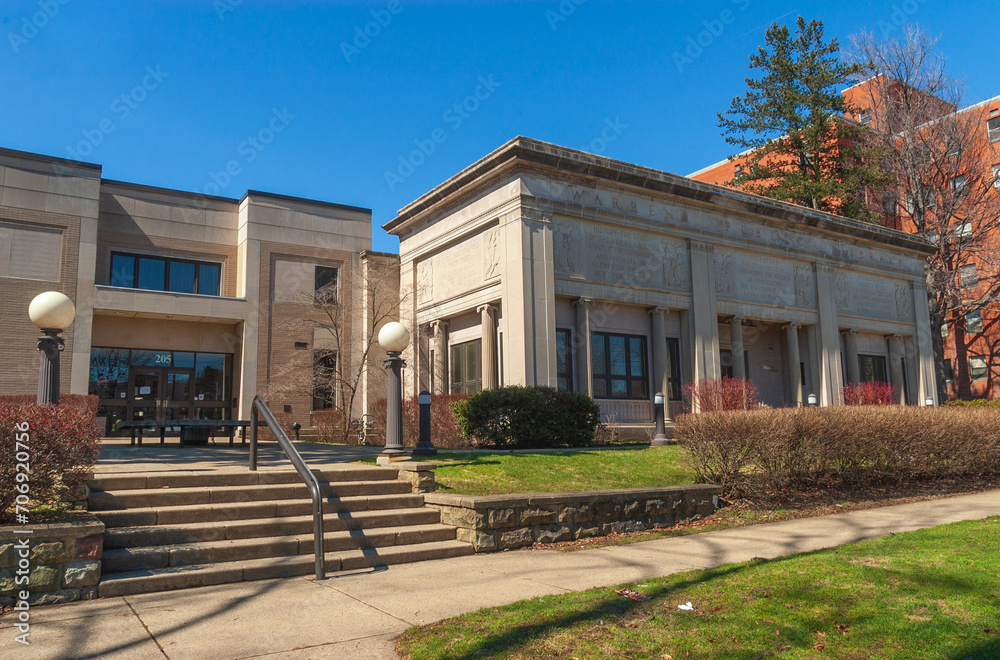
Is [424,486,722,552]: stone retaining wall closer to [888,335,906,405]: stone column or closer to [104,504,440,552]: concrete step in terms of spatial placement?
[104,504,440,552]: concrete step

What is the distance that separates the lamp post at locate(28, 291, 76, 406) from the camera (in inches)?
329

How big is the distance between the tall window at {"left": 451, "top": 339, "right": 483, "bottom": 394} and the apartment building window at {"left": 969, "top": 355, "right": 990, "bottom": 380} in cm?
3236

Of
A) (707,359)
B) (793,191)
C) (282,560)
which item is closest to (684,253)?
(707,359)

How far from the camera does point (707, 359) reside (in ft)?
75.4

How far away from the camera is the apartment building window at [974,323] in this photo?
38531 millimetres

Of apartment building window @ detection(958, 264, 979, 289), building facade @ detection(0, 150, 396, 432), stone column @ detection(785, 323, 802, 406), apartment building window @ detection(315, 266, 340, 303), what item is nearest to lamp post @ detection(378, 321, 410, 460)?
building facade @ detection(0, 150, 396, 432)

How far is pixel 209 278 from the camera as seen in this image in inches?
1094

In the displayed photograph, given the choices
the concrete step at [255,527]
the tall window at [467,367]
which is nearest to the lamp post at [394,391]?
the concrete step at [255,527]

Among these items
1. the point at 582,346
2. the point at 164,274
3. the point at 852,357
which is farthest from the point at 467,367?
the point at 852,357

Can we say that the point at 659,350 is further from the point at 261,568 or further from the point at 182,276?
the point at 182,276

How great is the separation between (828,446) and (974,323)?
35.0 metres

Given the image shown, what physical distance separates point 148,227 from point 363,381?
10236 mm

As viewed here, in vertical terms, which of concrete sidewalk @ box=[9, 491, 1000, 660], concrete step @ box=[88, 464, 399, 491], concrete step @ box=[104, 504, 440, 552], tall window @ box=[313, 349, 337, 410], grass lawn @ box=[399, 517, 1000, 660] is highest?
tall window @ box=[313, 349, 337, 410]

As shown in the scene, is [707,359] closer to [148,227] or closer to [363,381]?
[363,381]
